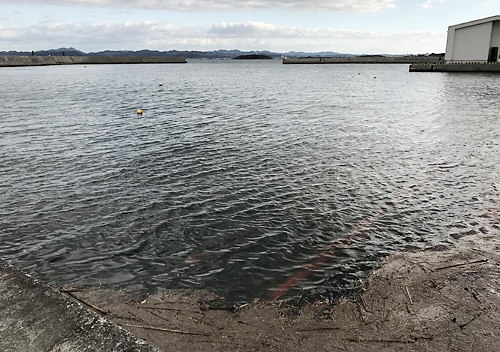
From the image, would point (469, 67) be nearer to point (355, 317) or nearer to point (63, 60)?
point (355, 317)

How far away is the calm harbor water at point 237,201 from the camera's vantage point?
23.1 ft

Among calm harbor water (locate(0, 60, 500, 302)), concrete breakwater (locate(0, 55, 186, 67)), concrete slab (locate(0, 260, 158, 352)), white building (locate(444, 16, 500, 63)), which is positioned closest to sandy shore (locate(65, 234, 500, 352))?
calm harbor water (locate(0, 60, 500, 302))

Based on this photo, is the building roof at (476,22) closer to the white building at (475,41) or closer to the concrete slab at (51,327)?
the white building at (475,41)

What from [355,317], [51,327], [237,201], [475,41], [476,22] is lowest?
[355,317]

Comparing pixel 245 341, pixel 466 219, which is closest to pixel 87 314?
pixel 245 341

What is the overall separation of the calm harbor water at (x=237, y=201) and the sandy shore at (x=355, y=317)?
48 cm

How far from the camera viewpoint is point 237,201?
404 inches

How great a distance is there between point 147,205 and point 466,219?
8.29 meters

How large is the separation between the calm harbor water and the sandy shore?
48 cm

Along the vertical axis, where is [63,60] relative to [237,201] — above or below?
above

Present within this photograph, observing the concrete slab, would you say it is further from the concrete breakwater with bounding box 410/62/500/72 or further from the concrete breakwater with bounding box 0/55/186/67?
the concrete breakwater with bounding box 0/55/186/67

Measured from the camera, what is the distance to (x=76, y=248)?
7.75 m

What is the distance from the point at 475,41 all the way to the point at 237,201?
75.3 metres

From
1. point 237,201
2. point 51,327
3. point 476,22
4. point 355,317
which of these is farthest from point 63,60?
point 355,317
